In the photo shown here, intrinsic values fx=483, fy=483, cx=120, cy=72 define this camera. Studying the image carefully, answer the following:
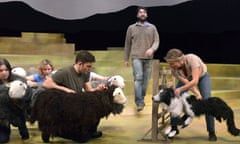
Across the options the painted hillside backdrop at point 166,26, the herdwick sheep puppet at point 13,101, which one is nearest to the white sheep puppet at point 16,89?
the herdwick sheep puppet at point 13,101

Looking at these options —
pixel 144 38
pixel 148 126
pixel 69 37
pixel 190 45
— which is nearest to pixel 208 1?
pixel 190 45

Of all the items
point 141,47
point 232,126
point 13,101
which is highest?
point 141,47

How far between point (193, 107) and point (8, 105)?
1674 millimetres

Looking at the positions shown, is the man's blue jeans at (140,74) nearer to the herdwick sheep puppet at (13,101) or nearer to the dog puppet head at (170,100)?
the dog puppet head at (170,100)

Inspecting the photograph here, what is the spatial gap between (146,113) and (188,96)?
1.84 meters

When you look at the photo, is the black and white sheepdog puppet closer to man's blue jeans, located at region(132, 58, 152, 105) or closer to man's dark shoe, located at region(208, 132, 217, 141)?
man's dark shoe, located at region(208, 132, 217, 141)

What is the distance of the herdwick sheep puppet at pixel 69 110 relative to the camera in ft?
14.0

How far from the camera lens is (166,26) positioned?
9141 millimetres

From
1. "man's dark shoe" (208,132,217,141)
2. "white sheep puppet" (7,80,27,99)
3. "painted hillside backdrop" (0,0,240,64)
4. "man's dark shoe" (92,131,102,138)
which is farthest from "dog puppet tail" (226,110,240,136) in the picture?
"painted hillside backdrop" (0,0,240,64)

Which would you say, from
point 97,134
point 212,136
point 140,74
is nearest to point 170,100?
point 212,136

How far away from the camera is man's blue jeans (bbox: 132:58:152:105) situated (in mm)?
5977

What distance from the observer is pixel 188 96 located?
176 inches

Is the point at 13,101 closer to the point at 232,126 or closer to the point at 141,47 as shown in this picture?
the point at 232,126

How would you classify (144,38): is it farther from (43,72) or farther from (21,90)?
(21,90)
